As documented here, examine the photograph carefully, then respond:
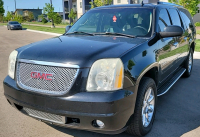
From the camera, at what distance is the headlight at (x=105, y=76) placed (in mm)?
2477

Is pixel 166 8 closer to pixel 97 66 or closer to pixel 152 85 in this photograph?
pixel 152 85

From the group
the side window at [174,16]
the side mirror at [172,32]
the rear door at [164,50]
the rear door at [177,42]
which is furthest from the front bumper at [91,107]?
the side window at [174,16]

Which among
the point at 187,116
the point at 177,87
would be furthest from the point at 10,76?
the point at 177,87

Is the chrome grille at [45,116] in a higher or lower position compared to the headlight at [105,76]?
lower

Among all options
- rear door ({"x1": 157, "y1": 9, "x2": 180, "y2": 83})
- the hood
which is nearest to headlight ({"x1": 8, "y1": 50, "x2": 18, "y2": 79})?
the hood

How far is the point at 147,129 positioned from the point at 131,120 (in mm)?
530

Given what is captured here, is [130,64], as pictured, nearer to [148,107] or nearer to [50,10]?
[148,107]

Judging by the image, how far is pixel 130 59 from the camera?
268cm

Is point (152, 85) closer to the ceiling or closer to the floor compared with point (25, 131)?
closer to the ceiling

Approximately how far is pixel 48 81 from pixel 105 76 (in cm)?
67

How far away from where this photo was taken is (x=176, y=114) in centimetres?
382

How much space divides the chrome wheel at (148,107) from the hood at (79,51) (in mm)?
730

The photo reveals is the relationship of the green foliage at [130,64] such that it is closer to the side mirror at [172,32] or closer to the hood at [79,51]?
the hood at [79,51]

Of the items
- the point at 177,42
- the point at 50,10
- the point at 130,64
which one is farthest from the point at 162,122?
the point at 50,10
